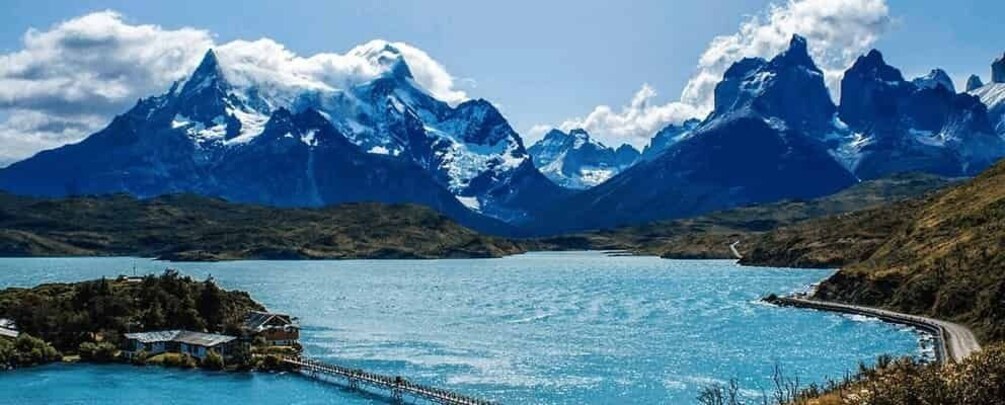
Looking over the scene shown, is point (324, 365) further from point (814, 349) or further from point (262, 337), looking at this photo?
point (814, 349)

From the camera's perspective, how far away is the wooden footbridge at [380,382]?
95.3m

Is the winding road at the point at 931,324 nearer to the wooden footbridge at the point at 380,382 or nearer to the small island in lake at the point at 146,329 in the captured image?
the wooden footbridge at the point at 380,382

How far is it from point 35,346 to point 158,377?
62.8 ft

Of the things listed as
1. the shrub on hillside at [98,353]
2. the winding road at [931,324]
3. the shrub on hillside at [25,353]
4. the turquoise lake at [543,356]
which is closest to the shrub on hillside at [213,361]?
the turquoise lake at [543,356]

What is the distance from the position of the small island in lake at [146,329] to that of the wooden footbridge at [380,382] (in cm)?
422

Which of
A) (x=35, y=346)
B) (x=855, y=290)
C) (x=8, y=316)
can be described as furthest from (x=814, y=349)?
(x=8, y=316)

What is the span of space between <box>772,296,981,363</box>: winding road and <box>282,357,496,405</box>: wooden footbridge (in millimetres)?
45376

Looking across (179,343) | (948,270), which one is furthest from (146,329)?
(948,270)

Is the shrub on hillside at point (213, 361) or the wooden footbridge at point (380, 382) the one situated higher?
the shrub on hillside at point (213, 361)

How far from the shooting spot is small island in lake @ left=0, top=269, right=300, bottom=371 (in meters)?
120

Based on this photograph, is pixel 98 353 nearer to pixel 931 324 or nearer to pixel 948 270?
pixel 931 324

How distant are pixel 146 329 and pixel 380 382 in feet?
139

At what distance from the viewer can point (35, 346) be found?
12031cm

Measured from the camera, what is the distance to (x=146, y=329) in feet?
429
